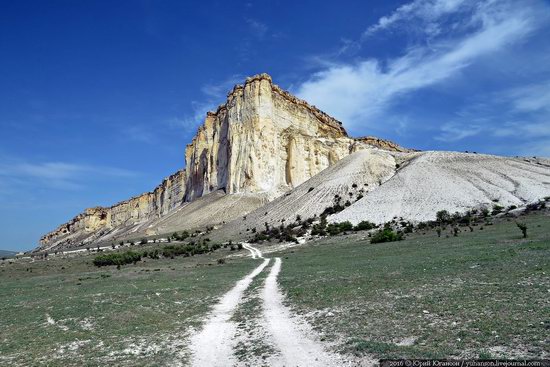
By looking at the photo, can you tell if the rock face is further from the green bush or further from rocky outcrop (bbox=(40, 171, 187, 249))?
the green bush

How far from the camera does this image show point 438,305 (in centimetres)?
1178

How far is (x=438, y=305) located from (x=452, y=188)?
47.8 meters

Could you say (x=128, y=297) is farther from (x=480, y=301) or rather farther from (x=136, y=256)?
(x=136, y=256)

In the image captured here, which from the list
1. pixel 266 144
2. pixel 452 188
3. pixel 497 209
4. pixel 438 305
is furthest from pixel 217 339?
pixel 266 144

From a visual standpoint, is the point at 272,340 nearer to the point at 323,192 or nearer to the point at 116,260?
the point at 116,260

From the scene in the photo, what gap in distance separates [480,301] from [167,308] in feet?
34.9

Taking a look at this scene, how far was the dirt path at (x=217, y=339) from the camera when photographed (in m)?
9.61

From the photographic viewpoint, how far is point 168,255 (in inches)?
1850

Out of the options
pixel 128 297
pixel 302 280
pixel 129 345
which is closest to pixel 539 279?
pixel 302 280

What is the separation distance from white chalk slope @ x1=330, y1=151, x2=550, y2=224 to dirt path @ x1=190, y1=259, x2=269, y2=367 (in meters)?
38.0

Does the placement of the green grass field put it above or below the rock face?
below

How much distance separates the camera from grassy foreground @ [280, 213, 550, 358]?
8602 mm

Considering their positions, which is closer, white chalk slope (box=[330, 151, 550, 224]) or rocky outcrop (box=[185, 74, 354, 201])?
white chalk slope (box=[330, 151, 550, 224])

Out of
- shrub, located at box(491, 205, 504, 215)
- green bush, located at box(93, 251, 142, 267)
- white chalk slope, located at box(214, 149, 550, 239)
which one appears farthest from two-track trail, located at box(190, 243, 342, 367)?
white chalk slope, located at box(214, 149, 550, 239)
